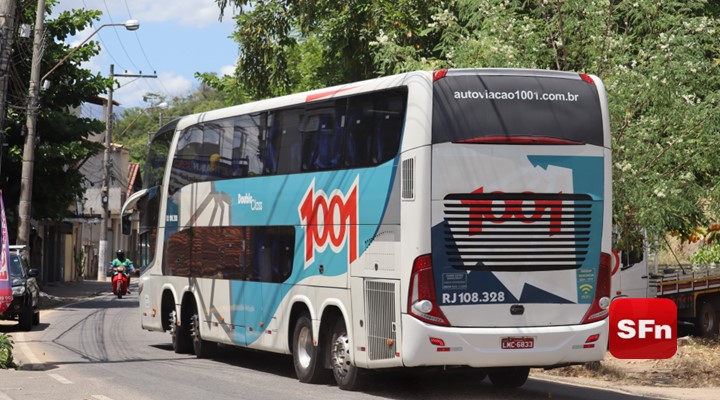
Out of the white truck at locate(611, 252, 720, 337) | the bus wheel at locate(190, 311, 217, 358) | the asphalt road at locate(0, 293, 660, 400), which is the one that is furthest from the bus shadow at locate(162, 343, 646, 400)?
the white truck at locate(611, 252, 720, 337)

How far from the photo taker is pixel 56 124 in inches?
1549

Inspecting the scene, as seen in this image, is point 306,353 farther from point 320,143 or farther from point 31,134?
point 31,134

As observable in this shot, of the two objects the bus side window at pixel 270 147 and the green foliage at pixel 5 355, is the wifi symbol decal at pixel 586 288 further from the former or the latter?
the green foliage at pixel 5 355

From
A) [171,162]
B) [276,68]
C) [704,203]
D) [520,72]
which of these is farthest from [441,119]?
[276,68]

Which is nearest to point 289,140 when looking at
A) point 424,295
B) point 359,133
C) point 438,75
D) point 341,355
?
point 359,133

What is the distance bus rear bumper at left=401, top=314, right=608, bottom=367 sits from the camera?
13.5 m

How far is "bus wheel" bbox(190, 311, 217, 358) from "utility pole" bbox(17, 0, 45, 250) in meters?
16.6

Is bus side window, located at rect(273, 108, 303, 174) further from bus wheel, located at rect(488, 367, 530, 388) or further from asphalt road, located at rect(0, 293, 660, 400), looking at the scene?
bus wheel, located at rect(488, 367, 530, 388)

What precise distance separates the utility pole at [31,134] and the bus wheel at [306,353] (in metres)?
21.1

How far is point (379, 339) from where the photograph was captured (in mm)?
14188

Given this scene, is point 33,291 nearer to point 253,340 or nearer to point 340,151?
Result: point 253,340

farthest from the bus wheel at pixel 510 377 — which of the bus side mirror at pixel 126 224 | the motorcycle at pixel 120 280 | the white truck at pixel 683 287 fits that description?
the motorcycle at pixel 120 280

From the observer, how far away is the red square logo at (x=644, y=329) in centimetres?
1467

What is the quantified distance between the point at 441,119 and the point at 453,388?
3843mm
